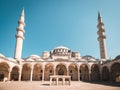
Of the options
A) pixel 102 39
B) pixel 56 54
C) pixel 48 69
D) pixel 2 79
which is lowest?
pixel 2 79

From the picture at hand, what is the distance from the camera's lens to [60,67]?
108ft

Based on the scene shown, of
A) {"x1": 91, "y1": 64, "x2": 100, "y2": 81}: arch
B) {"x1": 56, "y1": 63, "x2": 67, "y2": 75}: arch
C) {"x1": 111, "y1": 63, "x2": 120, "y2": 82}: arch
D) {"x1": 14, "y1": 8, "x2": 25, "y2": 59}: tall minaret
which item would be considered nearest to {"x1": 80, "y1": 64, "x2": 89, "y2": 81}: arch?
{"x1": 91, "y1": 64, "x2": 100, "y2": 81}: arch

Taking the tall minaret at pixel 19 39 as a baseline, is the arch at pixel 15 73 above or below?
below

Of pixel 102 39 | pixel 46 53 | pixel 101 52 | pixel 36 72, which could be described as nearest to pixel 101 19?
pixel 102 39

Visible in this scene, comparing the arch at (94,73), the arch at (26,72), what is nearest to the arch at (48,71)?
the arch at (26,72)

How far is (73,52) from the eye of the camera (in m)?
44.5

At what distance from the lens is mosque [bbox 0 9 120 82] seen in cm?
2694

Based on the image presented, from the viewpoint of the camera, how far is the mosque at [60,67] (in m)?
26.9

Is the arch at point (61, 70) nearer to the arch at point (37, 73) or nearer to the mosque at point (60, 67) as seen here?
the mosque at point (60, 67)

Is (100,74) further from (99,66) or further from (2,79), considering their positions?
(2,79)

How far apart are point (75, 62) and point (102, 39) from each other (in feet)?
41.6

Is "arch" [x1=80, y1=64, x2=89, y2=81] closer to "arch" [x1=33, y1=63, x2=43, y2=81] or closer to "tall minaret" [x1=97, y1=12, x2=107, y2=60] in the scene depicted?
"tall minaret" [x1=97, y1=12, x2=107, y2=60]

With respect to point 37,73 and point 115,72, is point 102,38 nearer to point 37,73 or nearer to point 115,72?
point 115,72

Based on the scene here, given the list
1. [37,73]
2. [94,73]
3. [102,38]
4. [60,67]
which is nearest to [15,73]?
[37,73]
